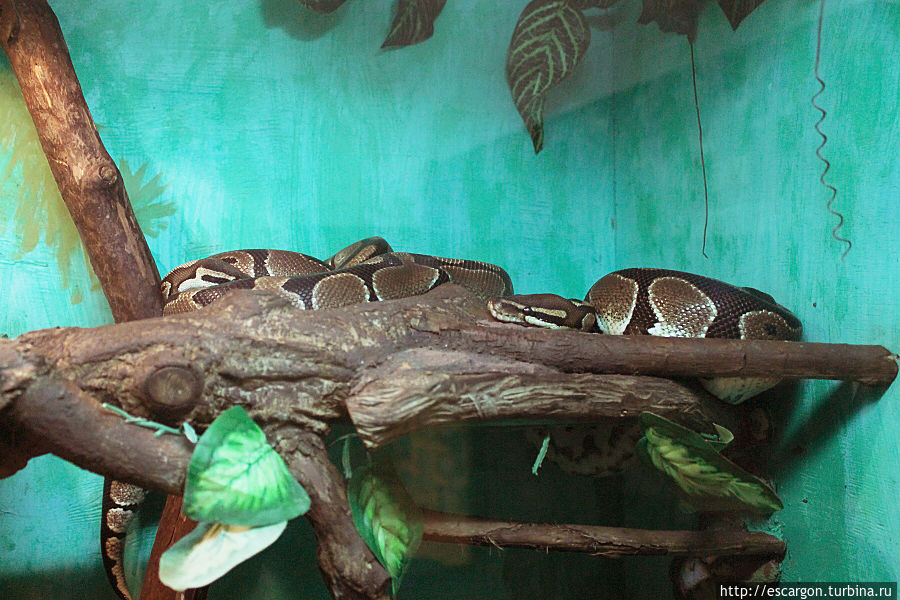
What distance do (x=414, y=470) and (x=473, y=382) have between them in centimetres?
58

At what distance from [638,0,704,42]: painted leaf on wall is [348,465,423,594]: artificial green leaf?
2.19 m

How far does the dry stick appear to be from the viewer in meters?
1.97

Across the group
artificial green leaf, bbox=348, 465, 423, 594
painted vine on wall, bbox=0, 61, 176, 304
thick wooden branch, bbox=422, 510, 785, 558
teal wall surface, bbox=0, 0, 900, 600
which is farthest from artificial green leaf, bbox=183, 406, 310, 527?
painted vine on wall, bbox=0, 61, 176, 304

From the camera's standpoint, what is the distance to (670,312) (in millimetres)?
1944

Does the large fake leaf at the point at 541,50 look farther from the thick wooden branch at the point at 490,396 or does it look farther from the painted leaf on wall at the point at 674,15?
the thick wooden branch at the point at 490,396

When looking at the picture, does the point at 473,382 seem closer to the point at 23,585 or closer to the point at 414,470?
the point at 414,470

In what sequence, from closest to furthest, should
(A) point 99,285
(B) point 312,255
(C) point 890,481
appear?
1. (C) point 890,481
2. (A) point 99,285
3. (B) point 312,255

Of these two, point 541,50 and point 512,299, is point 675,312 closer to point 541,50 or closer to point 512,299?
point 512,299

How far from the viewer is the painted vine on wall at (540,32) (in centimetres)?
256

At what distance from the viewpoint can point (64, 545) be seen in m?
2.07

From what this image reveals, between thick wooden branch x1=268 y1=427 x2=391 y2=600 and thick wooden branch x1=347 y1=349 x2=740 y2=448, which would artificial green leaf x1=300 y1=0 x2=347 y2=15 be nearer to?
thick wooden branch x1=347 y1=349 x2=740 y2=448

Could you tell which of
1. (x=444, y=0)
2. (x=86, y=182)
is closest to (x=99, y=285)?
(x=86, y=182)

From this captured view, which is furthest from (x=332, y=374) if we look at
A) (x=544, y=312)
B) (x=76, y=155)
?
(x=76, y=155)

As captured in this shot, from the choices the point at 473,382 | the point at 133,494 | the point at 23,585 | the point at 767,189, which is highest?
the point at 767,189
